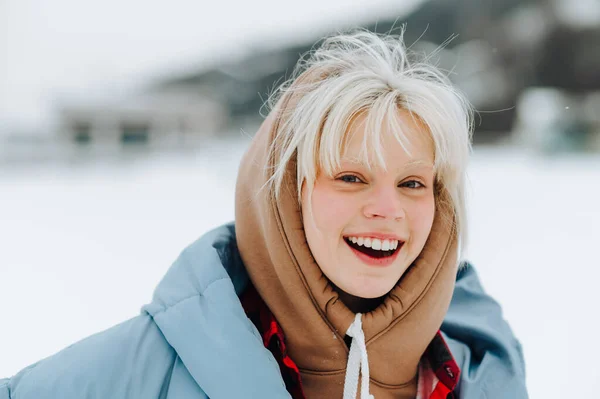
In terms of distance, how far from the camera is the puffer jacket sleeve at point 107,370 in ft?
2.65

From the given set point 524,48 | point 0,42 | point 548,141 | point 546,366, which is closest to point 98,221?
point 546,366

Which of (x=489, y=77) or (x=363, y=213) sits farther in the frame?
(x=489, y=77)

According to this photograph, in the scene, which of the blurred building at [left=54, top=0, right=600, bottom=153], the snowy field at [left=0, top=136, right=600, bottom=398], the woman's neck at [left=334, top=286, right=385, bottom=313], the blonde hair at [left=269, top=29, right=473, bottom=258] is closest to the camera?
the blonde hair at [left=269, top=29, right=473, bottom=258]

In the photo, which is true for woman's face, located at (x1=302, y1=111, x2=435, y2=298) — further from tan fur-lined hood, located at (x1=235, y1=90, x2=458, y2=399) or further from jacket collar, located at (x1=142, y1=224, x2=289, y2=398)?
jacket collar, located at (x1=142, y1=224, x2=289, y2=398)

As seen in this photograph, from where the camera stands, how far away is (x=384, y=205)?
3.01ft

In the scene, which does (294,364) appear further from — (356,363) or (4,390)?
(4,390)

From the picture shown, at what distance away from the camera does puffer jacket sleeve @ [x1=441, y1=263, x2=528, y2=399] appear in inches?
41.0

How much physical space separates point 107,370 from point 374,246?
1.61 ft

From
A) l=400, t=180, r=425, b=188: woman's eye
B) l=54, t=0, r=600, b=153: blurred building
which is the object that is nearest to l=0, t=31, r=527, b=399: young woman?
l=400, t=180, r=425, b=188: woman's eye

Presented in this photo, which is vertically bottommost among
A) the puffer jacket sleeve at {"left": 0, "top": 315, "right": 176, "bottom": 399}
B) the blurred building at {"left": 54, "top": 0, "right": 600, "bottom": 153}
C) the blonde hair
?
the puffer jacket sleeve at {"left": 0, "top": 315, "right": 176, "bottom": 399}

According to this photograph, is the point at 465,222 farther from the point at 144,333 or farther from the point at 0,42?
the point at 0,42

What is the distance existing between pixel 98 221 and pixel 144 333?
596cm

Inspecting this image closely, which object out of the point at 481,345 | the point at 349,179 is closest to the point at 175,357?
the point at 349,179

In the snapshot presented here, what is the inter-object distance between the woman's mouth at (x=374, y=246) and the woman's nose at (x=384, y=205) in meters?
0.05
